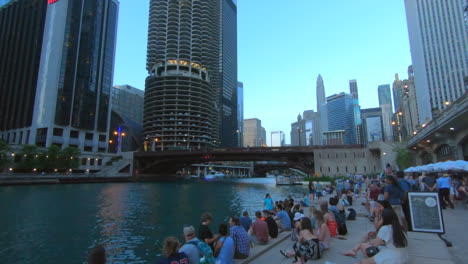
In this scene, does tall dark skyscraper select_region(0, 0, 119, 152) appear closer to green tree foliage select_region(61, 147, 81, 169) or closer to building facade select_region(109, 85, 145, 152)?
green tree foliage select_region(61, 147, 81, 169)

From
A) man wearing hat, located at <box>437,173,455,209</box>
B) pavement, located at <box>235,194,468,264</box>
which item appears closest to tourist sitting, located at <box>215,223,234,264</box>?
pavement, located at <box>235,194,468,264</box>

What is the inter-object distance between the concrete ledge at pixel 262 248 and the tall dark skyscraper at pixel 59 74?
102616 millimetres

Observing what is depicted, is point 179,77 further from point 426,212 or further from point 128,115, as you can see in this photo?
point 426,212

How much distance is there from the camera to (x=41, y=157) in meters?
70.4

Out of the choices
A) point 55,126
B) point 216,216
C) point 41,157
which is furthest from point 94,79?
point 216,216

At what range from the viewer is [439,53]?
14838 centimetres

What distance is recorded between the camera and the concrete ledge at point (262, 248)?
8196 millimetres

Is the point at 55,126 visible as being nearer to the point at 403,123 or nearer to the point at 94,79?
the point at 94,79

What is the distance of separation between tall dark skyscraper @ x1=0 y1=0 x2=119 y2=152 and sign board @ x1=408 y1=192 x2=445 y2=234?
107080 millimetres

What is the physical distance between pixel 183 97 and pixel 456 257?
14515 centimetres

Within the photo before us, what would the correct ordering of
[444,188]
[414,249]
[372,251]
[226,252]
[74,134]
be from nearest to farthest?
[372,251] → [226,252] → [414,249] → [444,188] → [74,134]

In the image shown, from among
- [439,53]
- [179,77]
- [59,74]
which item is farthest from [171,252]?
[439,53]

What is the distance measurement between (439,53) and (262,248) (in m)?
183

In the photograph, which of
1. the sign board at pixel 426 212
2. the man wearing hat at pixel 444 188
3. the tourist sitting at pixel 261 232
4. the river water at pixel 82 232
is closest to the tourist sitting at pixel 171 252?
the tourist sitting at pixel 261 232
